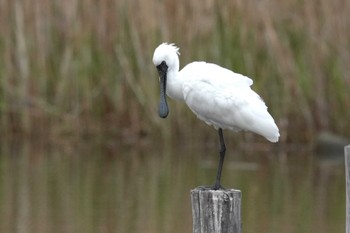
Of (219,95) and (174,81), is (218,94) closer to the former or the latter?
(219,95)

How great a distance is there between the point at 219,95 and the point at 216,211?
129cm

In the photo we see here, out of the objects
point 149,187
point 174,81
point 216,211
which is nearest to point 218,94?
point 174,81

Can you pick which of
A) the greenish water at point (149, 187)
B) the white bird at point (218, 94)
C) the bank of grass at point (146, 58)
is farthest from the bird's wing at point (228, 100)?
the bank of grass at point (146, 58)

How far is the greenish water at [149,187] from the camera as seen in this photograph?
9.66 metres

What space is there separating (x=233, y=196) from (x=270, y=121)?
1.05 meters

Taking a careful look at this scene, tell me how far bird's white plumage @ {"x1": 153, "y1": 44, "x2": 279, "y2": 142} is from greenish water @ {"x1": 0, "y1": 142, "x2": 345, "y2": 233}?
6.03ft

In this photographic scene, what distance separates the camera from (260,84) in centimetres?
1220

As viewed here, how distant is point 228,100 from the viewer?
7.56 m

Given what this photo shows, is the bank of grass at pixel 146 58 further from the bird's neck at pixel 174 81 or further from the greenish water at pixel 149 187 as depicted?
the bird's neck at pixel 174 81

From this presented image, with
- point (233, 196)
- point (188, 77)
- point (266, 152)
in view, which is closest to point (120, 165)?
point (266, 152)

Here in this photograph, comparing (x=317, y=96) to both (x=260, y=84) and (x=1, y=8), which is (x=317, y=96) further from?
(x=1, y=8)

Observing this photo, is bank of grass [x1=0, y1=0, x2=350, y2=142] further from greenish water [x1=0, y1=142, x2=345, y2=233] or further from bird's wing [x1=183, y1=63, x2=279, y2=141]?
bird's wing [x1=183, y1=63, x2=279, y2=141]

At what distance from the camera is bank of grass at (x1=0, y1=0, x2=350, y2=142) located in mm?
12102

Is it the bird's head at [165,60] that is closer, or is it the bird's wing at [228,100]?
the bird's wing at [228,100]
